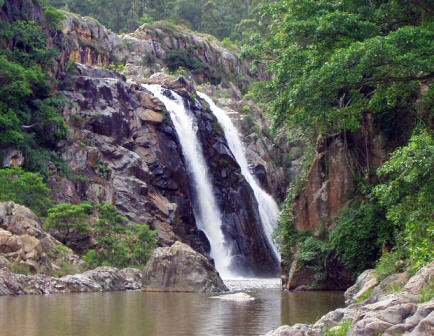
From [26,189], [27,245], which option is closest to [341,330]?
[27,245]

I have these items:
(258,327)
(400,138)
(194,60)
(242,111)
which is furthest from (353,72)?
(194,60)

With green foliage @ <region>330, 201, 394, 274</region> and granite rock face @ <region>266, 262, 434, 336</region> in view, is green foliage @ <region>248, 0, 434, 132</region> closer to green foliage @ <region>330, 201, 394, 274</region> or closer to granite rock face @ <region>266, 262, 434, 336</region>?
green foliage @ <region>330, 201, 394, 274</region>

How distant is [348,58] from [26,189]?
18.7 meters

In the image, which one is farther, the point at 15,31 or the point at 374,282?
the point at 15,31

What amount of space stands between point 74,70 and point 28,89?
7483 millimetres

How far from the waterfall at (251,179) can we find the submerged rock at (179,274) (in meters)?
18.4

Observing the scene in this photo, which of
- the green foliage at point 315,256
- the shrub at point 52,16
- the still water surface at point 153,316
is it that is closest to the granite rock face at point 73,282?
the still water surface at point 153,316

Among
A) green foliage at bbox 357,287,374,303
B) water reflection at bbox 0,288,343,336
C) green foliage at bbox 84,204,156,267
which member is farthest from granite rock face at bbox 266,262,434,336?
green foliage at bbox 84,204,156,267

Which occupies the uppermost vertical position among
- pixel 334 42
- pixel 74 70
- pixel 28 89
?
pixel 74 70

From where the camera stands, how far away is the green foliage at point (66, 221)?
1053 inches

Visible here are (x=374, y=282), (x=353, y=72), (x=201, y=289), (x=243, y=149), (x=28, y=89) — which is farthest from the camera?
(x=243, y=149)

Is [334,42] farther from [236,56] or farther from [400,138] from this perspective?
[236,56]

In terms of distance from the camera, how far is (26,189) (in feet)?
94.2

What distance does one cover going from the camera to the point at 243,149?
46.9 m
